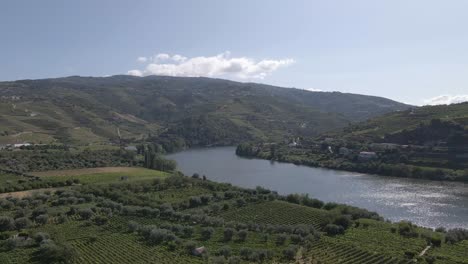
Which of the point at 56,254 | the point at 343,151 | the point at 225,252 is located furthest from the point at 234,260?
the point at 343,151

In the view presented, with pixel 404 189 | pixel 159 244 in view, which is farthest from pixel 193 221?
pixel 404 189

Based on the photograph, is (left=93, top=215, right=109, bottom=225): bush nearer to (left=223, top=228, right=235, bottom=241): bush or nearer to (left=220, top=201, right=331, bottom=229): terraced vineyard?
(left=220, top=201, right=331, bottom=229): terraced vineyard

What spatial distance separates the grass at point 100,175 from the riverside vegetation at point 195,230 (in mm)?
8022

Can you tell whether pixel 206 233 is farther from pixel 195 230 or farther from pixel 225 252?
pixel 225 252

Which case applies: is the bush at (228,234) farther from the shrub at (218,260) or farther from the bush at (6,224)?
the bush at (6,224)

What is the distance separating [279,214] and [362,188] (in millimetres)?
40056

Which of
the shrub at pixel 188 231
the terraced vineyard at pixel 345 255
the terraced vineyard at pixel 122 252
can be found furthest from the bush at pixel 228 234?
the terraced vineyard at pixel 345 255

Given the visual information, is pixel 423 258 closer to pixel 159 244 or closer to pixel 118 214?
pixel 159 244

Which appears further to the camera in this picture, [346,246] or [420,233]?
[420,233]

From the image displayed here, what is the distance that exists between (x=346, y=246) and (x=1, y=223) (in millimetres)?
44144

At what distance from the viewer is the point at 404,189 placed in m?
102

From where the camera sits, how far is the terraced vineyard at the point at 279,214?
222 ft

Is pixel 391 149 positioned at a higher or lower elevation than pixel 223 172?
higher

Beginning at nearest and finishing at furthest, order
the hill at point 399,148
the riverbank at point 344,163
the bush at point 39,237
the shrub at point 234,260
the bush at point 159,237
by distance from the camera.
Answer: the shrub at point 234,260 → the bush at point 39,237 → the bush at point 159,237 → the riverbank at point 344,163 → the hill at point 399,148
